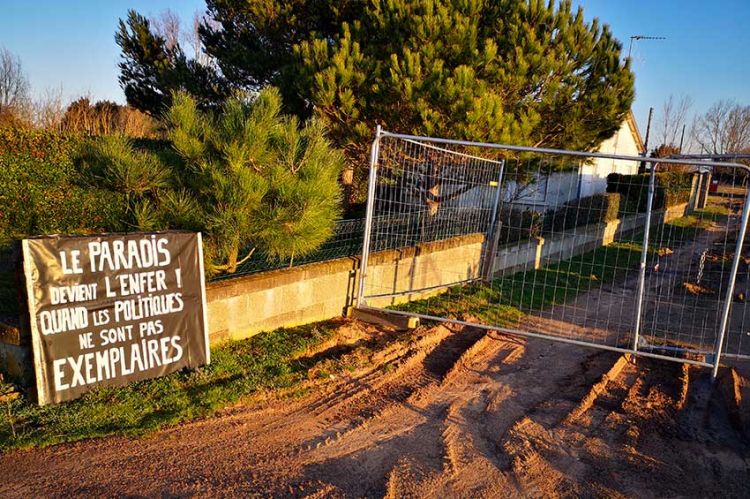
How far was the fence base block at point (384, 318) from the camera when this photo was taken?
7.09 meters

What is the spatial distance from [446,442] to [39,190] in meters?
7.44

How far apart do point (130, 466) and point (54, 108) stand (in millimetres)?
17078

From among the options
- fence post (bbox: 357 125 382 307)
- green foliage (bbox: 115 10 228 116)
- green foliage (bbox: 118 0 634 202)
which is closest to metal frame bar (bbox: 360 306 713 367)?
fence post (bbox: 357 125 382 307)

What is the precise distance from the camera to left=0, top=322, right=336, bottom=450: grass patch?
405 cm

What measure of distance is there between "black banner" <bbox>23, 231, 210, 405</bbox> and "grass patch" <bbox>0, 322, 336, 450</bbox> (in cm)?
13

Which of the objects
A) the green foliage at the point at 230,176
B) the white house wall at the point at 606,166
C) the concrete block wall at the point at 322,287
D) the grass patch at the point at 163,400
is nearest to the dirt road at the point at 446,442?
the grass patch at the point at 163,400

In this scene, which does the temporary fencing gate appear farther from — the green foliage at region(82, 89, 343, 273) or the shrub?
the green foliage at region(82, 89, 343, 273)

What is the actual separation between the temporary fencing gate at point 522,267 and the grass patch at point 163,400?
6.77 ft

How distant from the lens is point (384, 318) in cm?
725

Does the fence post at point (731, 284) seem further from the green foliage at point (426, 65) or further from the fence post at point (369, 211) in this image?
the green foliage at point (426, 65)

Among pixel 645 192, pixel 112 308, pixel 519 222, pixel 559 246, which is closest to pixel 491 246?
pixel 519 222

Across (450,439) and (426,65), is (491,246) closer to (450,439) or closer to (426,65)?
(426,65)

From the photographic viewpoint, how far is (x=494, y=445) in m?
4.32

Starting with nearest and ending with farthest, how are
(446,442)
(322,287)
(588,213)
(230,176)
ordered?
(446,442) < (230,176) < (322,287) < (588,213)
